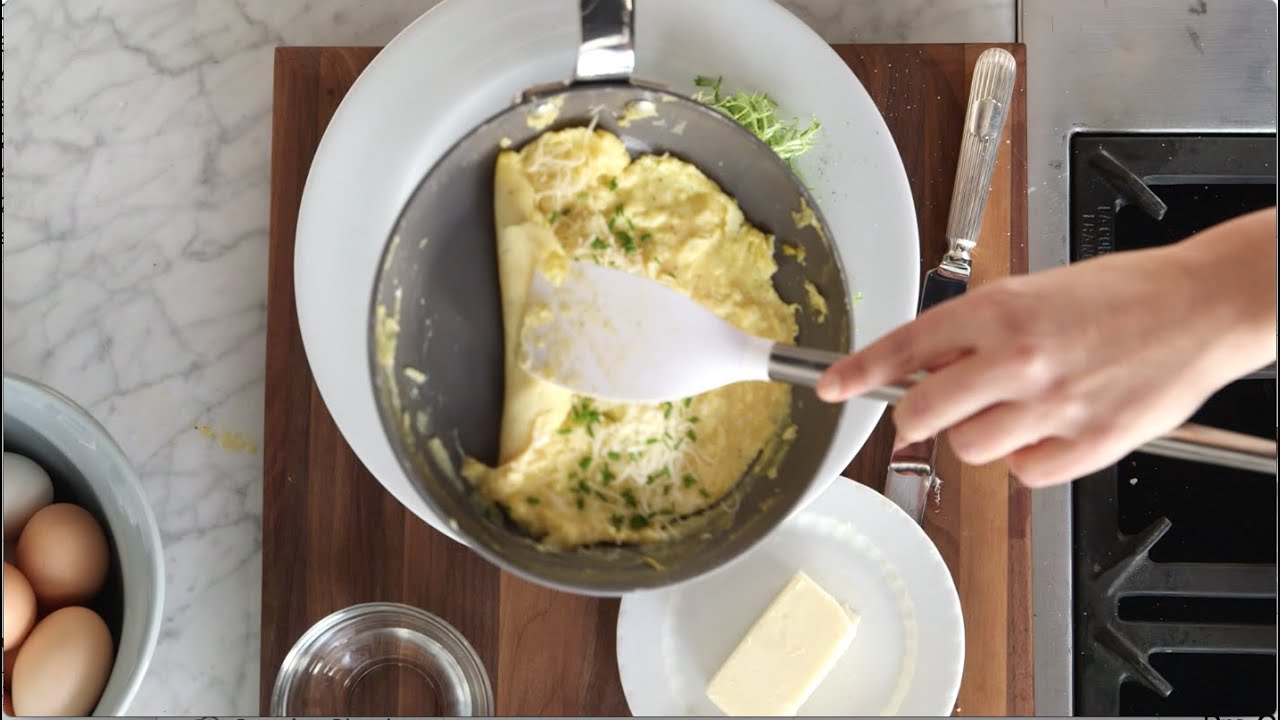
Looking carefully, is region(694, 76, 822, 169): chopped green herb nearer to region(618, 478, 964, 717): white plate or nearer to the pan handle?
the pan handle

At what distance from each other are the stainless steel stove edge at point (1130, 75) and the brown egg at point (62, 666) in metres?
1.27

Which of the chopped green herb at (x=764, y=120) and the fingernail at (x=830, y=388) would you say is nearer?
the fingernail at (x=830, y=388)

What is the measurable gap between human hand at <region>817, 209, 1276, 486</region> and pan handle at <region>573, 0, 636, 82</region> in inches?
17.1

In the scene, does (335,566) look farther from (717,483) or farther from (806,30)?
(806,30)

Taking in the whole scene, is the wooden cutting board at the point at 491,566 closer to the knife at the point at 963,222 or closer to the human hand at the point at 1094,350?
the knife at the point at 963,222

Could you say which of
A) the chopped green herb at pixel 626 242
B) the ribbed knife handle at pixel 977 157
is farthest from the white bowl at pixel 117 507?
the ribbed knife handle at pixel 977 157

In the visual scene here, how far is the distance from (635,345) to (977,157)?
53 cm

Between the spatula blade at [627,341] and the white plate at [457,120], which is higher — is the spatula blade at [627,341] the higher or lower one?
the lower one

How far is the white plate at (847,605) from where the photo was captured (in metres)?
1.26

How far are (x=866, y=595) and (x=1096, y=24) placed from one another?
2.91 feet

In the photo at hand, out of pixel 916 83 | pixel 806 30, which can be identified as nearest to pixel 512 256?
pixel 806 30

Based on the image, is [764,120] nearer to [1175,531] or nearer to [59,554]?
[1175,531]

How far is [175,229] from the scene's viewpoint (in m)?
1.43

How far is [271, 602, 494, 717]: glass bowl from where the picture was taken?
49.9 inches
